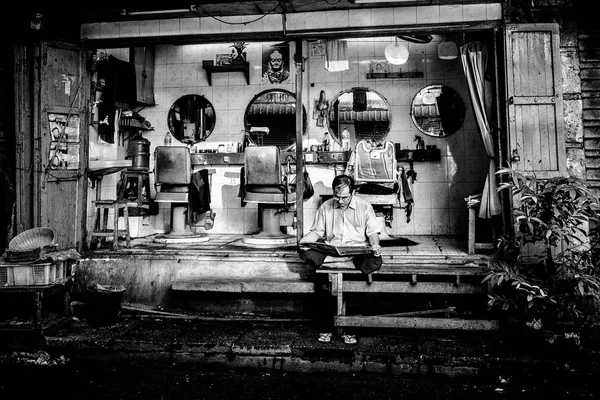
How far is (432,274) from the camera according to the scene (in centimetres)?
404

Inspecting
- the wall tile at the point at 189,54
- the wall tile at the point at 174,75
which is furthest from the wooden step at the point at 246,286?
the wall tile at the point at 189,54

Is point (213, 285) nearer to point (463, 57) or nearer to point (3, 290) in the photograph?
point (3, 290)

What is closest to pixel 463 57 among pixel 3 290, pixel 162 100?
pixel 162 100

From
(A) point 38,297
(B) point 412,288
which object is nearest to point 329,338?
(B) point 412,288

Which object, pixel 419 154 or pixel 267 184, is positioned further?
pixel 419 154

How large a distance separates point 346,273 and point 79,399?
239 centimetres

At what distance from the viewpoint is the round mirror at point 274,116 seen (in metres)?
6.98

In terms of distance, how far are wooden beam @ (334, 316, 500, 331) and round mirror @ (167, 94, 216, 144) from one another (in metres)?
4.54

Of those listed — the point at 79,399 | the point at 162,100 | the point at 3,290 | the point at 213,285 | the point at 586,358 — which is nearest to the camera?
the point at 79,399

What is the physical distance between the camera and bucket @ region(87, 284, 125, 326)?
4156 millimetres

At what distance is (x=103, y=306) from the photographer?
415cm

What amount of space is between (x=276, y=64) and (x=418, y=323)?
16.1ft

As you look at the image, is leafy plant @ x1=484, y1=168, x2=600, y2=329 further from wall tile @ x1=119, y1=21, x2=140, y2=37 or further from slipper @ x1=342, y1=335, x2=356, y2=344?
wall tile @ x1=119, y1=21, x2=140, y2=37

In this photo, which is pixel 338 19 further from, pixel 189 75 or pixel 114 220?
pixel 114 220
